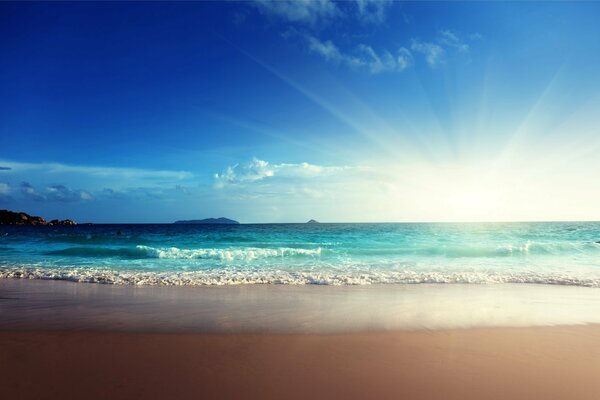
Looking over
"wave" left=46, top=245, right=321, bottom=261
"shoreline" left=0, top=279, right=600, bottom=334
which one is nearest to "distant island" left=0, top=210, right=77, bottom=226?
"wave" left=46, top=245, right=321, bottom=261

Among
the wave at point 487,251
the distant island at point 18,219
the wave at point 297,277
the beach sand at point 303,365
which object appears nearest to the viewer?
the beach sand at point 303,365

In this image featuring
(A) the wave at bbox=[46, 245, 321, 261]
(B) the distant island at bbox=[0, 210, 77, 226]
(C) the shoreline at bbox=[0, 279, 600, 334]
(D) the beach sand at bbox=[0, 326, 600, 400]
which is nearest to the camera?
(D) the beach sand at bbox=[0, 326, 600, 400]

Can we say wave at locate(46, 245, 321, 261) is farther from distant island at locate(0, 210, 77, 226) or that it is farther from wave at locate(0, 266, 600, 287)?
distant island at locate(0, 210, 77, 226)

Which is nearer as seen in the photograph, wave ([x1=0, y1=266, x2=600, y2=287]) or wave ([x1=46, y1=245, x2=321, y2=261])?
wave ([x1=0, y1=266, x2=600, y2=287])

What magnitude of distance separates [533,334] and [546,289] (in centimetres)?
590

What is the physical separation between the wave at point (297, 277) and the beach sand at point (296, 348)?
2806mm

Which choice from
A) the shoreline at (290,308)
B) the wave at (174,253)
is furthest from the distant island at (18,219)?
the shoreline at (290,308)

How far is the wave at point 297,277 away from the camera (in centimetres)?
1188

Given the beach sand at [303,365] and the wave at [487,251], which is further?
the wave at [487,251]

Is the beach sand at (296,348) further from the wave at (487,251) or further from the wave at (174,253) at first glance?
the wave at (487,251)

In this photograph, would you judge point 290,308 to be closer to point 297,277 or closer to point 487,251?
point 297,277

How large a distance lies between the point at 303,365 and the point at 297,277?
26.3ft

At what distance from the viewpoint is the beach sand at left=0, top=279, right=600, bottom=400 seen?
4.12m

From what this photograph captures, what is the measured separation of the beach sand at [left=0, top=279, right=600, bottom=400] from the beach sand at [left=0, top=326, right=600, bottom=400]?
0.02 m
